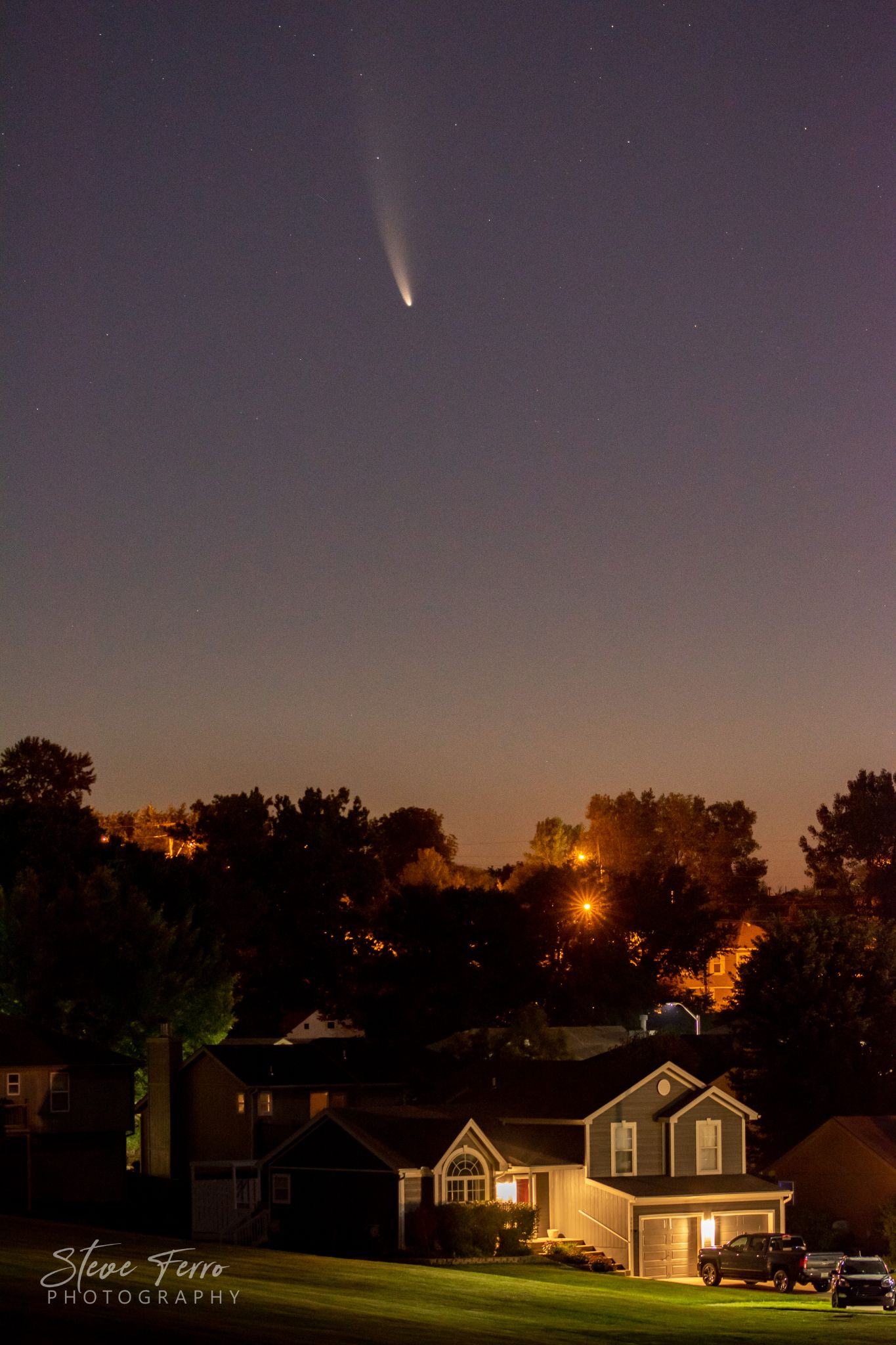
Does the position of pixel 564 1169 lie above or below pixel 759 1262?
above

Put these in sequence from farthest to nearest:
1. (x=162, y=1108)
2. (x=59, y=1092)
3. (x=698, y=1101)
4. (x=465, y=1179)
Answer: (x=162, y=1108) → (x=59, y=1092) → (x=698, y=1101) → (x=465, y=1179)

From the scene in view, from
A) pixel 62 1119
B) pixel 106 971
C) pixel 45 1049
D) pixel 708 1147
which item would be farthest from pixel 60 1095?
pixel 708 1147

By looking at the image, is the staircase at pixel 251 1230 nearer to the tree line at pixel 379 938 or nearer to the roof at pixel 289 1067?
the roof at pixel 289 1067

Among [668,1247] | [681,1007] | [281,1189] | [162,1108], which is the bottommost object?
[668,1247]

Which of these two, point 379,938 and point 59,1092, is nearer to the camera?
point 59,1092

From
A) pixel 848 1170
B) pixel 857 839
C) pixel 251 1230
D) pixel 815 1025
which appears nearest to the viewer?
pixel 251 1230

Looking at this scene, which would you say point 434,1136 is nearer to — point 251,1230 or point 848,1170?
point 251,1230

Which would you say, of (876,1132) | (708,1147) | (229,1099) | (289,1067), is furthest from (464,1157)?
(876,1132)

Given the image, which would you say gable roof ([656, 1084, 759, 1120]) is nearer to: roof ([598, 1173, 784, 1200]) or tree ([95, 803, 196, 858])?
roof ([598, 1173, 784, 1200])
